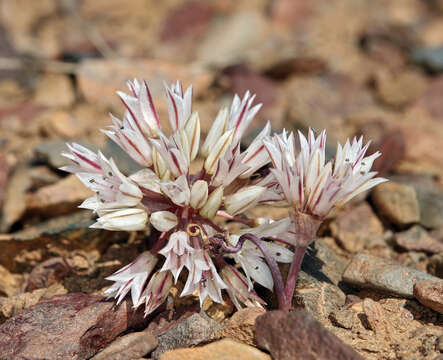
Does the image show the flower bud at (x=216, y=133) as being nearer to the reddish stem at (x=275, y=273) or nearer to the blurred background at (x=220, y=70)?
the reddish stem at (x=275, y=273)

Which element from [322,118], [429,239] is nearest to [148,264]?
[429,239]

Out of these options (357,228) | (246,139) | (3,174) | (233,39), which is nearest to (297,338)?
(357,228)

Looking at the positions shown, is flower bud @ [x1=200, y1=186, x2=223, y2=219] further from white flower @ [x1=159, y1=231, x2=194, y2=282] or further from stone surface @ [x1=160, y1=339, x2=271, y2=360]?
stone surface @ [x1=160, y1=339, x2=271, y2=360]

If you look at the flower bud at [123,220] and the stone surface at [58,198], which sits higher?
the flower bud at [123,220]

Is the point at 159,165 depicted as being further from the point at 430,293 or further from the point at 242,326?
the point at 430,293

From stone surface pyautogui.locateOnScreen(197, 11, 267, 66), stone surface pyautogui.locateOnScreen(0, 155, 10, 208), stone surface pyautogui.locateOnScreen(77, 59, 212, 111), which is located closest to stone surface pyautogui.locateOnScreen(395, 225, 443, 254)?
stone surface pyautogui.locateOnScreen(0, 155, 10, 208)

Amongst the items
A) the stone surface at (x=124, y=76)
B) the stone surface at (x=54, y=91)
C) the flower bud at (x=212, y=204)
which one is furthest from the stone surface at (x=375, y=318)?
the stone surface at (x=54, y=91)

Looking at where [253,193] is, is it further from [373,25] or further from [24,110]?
[373,25]
